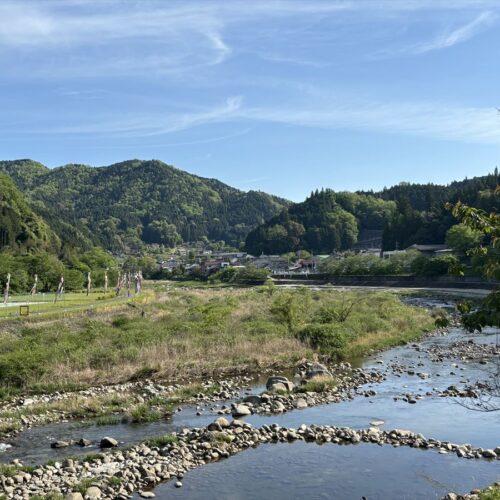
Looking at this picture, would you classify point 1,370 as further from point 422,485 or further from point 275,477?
point 422,485

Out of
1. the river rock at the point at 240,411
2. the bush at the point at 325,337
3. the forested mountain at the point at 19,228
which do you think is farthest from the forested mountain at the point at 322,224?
the river rock at the point at 240,411

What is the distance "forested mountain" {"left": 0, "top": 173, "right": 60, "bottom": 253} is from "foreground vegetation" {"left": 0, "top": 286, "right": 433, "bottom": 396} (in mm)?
73806

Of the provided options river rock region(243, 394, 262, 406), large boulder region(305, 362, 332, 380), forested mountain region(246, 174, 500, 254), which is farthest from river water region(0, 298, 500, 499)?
forested mountain region(246, 174, 500, 254)

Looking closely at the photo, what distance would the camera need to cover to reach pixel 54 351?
2722cm

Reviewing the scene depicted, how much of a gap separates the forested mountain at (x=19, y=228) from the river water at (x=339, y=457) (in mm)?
94099

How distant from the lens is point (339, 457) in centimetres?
1533

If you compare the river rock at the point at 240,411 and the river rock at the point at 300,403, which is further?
the river rock at the point at 300,403

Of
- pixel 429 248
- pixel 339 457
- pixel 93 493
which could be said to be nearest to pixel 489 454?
pixel 339 457

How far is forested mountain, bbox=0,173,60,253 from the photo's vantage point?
106312mm

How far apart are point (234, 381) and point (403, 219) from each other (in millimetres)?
114385

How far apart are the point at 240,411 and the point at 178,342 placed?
37.5 ft

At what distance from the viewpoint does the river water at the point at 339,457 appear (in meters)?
13.2

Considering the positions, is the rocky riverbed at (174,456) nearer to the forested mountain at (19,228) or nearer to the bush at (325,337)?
the bush at (325,337)

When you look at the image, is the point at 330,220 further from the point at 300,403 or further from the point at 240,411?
the point at 240,411
